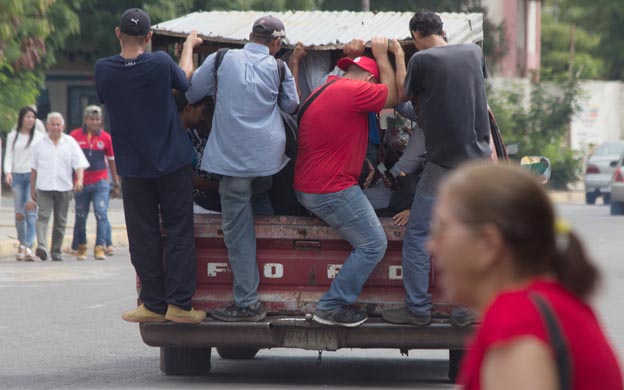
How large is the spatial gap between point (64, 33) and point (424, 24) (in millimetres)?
21275

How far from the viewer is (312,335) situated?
8.29 meters

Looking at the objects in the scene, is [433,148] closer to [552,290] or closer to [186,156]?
[186,156]

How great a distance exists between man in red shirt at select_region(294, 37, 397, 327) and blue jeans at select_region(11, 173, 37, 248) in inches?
397

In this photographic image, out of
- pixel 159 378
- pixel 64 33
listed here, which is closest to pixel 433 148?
pixel 159 378

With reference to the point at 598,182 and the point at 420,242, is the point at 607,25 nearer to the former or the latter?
the point at 598,182

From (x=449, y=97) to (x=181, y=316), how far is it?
6.38 ft

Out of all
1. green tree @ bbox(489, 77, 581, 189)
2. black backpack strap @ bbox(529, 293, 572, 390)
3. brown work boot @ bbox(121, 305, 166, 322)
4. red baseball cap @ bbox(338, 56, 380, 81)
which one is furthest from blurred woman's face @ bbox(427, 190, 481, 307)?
green tree @ bbox(489, 77, 581, 189)

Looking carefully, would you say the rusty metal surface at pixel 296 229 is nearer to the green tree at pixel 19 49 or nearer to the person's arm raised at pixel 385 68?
the person's arm raised at pixel 385 68

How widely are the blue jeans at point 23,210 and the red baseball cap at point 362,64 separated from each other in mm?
10210

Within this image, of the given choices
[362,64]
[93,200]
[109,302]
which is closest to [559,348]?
[362,64]

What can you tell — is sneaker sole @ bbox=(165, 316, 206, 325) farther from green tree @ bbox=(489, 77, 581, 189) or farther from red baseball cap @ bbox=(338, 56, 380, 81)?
green tree @ bbox=(489, 77, 581, 189)

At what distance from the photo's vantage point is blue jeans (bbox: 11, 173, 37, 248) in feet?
58.7

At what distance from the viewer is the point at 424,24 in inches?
318

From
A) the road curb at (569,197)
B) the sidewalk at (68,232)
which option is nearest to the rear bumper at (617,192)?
the road curb at (569,197)
